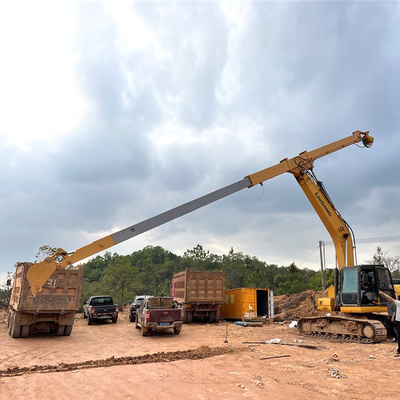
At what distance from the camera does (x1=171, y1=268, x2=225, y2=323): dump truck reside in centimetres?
1988

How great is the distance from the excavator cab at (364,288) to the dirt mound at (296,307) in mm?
5550

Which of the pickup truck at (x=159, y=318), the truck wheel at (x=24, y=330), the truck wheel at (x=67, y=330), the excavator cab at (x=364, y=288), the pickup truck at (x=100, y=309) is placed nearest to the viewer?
the excavator cab at (x=364, y=288)

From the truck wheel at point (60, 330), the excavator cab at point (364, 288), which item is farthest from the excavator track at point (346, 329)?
the truck wheel at point (60, 330)

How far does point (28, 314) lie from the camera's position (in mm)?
13391

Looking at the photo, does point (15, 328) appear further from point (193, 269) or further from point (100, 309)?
point (193, 269)

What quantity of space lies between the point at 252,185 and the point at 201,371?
8200 mm

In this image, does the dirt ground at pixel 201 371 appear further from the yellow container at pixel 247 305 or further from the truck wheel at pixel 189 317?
the yellow container at pixel 247 305

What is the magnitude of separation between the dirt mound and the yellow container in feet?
3.50

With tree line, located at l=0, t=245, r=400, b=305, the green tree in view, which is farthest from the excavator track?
the green tree

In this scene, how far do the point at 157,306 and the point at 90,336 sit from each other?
3.16m

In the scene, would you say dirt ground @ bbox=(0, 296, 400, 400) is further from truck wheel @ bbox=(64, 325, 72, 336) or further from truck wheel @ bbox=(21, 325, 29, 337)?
truck wheel @ bbox=(64, 325, 72, 336)

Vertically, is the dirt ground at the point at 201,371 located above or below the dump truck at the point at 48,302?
below

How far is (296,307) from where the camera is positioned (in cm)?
2498

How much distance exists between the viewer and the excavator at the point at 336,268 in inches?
446
